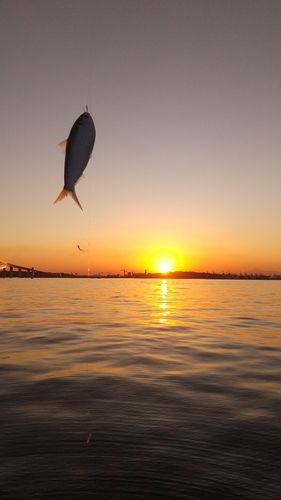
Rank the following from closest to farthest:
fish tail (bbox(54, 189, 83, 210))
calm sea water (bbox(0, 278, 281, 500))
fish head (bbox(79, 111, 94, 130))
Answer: fish tail (bbox(54, 189, 83, 210)) < fish head (bbox(79, 111, 94, 130)) < calm sea water (bbox(0, 278, 281, 500))

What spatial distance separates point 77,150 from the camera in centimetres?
437

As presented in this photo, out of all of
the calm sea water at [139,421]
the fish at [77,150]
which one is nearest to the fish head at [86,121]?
the fish at [77,150]

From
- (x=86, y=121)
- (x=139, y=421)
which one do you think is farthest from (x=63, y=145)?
(x=139, y=421)

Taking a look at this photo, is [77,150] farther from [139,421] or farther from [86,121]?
[139,421]

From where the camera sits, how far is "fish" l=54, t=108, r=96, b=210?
434 centimetres

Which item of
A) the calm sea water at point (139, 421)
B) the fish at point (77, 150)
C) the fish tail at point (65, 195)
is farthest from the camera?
the calm sea water at point (139, 421)

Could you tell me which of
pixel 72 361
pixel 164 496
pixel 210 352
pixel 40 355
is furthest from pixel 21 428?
pixel 210 352

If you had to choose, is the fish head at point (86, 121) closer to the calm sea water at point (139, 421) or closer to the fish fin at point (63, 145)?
the fish fin at point (63, 145)

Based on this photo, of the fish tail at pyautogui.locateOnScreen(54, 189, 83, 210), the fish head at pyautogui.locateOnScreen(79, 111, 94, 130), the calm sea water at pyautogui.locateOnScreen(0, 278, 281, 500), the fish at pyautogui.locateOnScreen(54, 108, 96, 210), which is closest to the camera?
the fish tail at pyautogui.locateOnScreen(54, 189, 83, 210)

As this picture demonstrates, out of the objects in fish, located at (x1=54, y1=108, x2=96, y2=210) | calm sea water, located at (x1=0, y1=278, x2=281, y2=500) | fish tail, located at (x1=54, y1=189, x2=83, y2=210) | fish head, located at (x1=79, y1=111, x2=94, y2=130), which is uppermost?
fish head, located at (x1=79, y1=111, x2=94, y2=130)

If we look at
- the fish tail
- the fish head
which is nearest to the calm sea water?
the fish tail

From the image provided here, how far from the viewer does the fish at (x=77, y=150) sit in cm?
434

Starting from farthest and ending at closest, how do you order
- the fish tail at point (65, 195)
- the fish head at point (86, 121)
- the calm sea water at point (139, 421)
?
the calm sea water at point (139, 421), the fish head at point (86, 121), the fish tail at point (65, 195)

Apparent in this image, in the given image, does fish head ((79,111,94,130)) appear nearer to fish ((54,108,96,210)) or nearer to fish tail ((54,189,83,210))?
fish ((54,108,96,210))
